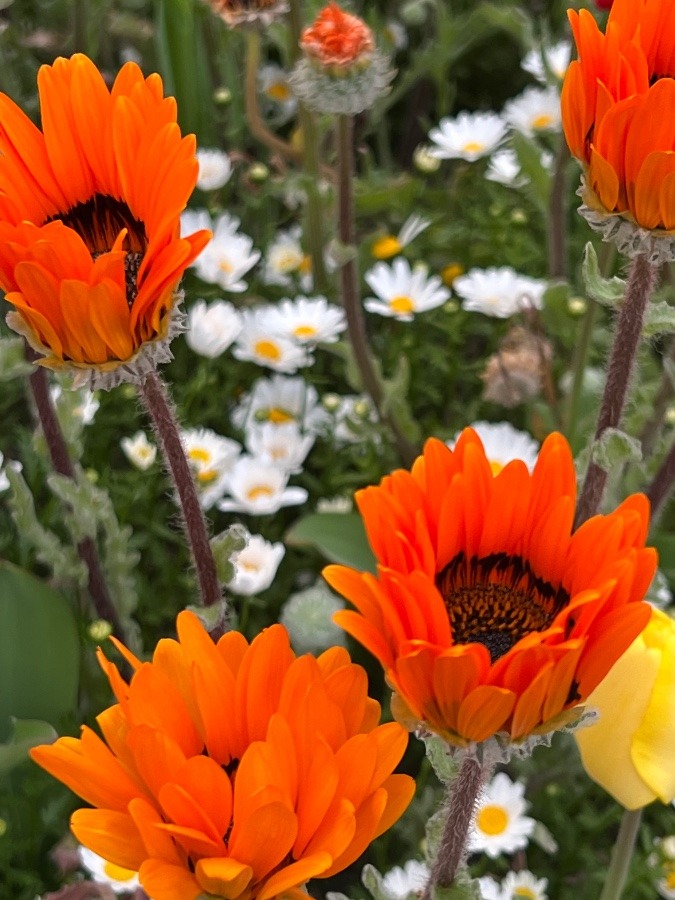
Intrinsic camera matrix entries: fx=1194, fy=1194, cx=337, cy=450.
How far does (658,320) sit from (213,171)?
796 millimetres

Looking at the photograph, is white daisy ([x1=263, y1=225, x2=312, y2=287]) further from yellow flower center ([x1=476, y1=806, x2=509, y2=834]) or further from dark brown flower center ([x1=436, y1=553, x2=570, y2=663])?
dark brown flower center ([x1=436, y1=553, x2=570, y2=663])

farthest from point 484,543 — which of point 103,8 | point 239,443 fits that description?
point 103,8

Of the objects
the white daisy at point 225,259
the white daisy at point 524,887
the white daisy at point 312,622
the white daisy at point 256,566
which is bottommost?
the white daisy at point 524,887

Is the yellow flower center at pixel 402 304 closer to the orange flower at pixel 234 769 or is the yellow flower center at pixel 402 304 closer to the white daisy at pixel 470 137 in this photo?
the white daisy at pixel 470 137

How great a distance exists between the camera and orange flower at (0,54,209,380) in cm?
55

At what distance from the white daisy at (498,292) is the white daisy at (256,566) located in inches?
14.4

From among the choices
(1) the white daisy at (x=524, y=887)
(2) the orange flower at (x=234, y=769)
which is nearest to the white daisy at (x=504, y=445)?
(1) the white daisy at (x=524, y=887)

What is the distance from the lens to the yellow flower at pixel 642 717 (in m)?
0.71

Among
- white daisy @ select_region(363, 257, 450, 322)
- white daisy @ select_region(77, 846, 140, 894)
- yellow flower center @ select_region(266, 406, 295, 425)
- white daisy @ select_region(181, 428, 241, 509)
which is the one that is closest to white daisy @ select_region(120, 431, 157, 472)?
Answer: white daisy @ select_region(181, 428, 241, 509)

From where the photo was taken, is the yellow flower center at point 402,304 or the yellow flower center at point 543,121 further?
the yellow flower center at point 543,121

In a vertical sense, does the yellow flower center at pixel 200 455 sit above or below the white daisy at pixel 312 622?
above

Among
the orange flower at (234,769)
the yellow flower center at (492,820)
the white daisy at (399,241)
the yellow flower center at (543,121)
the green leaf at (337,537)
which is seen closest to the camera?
the orange flower at (234,769)

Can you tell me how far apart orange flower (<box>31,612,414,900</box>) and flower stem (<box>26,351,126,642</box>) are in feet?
1.24

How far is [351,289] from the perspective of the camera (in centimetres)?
115
